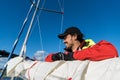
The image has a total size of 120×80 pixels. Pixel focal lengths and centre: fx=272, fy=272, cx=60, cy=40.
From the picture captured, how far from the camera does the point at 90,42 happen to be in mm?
3812

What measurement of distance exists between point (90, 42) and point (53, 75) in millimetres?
1116

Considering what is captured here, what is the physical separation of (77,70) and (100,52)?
1.15ft

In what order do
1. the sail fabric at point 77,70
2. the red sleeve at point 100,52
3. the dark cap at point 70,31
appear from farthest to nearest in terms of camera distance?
the dark cap at point 70,31 → the red sleeve at point 100,52 → the sail fabric at point 77,70

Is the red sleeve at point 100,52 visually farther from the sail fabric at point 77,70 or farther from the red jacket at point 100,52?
the sail fabric at point 77,70

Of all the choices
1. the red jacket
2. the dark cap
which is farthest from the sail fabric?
the dark cap

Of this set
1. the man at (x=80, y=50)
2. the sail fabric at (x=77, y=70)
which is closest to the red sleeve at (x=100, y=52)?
the man at (x=80, y=50)

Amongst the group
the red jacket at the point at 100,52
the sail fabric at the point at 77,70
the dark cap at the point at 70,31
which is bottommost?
the sail fabric at the point at 77,70

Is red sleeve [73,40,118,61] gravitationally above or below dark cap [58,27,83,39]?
below

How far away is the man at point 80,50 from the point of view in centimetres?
261

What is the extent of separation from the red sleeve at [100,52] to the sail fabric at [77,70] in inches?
6.3

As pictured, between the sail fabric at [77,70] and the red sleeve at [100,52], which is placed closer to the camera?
the sail fabric at [77,70]

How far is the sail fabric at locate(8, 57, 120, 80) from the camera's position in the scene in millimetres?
1990

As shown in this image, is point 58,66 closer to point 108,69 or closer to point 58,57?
point 58,57

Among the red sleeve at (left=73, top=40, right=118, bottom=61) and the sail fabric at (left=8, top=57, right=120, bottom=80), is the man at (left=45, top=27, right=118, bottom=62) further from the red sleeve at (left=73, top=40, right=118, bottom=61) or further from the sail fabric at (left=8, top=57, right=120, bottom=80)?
the sail fabric at (left=8, top=57, right=120, bottom=80)
